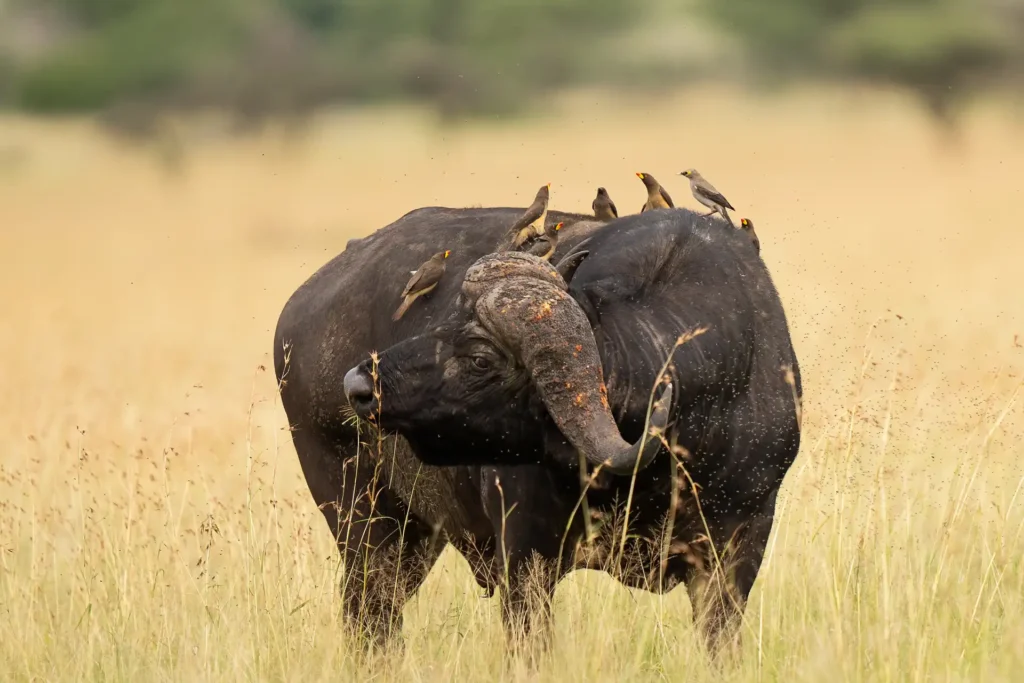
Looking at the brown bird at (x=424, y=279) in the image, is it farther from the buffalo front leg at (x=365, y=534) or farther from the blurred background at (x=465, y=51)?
the blurred background at (x=465, y=51)

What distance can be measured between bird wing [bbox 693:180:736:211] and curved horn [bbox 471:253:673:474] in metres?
2.01

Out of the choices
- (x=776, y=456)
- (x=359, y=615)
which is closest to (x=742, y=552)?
(x=776, y=456)

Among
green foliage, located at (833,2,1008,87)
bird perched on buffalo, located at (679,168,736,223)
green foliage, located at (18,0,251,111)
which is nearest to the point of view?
bird perched on buffalo, located at (679,168,736,223)

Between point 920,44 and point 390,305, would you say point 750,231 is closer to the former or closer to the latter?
point 390,305

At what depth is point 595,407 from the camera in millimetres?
5211

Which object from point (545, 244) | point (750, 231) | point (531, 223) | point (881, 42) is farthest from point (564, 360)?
point (881, 42)

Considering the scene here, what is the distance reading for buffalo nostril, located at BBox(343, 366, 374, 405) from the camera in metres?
5.46

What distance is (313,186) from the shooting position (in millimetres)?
32094

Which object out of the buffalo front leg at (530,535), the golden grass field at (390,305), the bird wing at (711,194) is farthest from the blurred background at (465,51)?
the buffalo front leg at (530,535)

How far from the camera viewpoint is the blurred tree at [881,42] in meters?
34.1

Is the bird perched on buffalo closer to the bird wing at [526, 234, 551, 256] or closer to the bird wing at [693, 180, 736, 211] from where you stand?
the bird wing at [693, 180, 736, 211]

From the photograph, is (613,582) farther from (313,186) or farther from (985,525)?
(313,186)

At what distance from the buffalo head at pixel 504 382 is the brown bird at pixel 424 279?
0.94m

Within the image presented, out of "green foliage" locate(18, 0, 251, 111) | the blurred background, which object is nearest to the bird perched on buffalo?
"green foliage" locate(18, 0, 251, 111)
